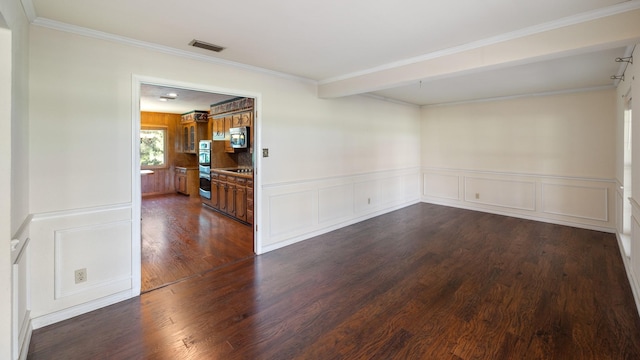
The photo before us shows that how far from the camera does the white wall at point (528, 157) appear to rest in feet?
15.8

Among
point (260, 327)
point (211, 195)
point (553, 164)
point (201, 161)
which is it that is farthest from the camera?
point (201, 161)

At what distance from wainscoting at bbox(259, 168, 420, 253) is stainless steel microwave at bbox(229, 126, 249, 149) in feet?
6.38

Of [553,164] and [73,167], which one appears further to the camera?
[553,164]

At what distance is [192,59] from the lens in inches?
123

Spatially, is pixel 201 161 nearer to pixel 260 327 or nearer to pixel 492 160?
pixel 260 327

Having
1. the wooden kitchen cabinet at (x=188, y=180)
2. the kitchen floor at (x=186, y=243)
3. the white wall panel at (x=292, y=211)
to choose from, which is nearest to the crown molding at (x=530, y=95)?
the white wall panel at (x=292, y=211)

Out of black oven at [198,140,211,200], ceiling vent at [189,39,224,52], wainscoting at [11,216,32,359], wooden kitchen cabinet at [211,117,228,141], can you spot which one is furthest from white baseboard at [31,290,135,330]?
wooden kitchen cabinet at [211,117,228,141]

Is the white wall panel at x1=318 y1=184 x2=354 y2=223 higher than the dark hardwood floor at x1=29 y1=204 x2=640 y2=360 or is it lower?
higher

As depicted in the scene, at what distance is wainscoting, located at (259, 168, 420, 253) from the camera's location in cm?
399

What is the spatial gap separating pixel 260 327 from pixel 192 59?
8.91 ft

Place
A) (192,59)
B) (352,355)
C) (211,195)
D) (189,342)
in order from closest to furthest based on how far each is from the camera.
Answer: (352,355)
(189,342)
(192,59)
(211,195)

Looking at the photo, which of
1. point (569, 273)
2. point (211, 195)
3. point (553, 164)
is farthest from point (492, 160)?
point (211, 195)

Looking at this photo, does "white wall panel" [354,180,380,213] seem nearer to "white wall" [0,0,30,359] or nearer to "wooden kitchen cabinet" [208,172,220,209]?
"wooden kitchen cabinet" [208,172,220,209]

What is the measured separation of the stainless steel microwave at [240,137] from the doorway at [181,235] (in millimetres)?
798
